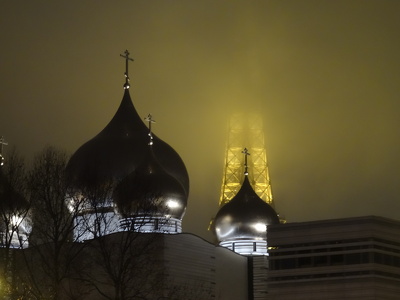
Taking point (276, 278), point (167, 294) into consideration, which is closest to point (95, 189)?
point (167, 294)

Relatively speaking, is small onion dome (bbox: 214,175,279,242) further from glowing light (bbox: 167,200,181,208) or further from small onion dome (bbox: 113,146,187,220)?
glowing light (bbox: 167,200,181,208)

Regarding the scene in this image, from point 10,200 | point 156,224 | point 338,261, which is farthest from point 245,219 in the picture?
point 10,200

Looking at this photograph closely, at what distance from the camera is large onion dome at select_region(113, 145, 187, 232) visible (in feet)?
193

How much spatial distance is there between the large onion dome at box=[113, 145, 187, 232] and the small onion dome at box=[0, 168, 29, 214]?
4620mm

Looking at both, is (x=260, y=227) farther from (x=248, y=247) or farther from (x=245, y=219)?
(x=248, y=247)

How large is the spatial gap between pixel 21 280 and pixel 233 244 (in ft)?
67.2

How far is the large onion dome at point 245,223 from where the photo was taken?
68625 mm

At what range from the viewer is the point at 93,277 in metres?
56.8

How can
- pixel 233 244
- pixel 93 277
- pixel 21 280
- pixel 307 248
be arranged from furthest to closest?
pixel 233 244 → pixel 307 248 → pixel 93 277 → pixel 21 280

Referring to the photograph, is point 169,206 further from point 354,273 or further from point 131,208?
point 354,273

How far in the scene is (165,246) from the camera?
2367 inches

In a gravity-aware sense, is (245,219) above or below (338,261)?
above

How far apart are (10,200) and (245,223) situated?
18456 millimetres

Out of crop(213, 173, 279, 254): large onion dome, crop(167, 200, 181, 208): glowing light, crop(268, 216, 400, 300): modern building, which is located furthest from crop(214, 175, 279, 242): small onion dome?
crop(167, 200, 181, 208): glowing light
